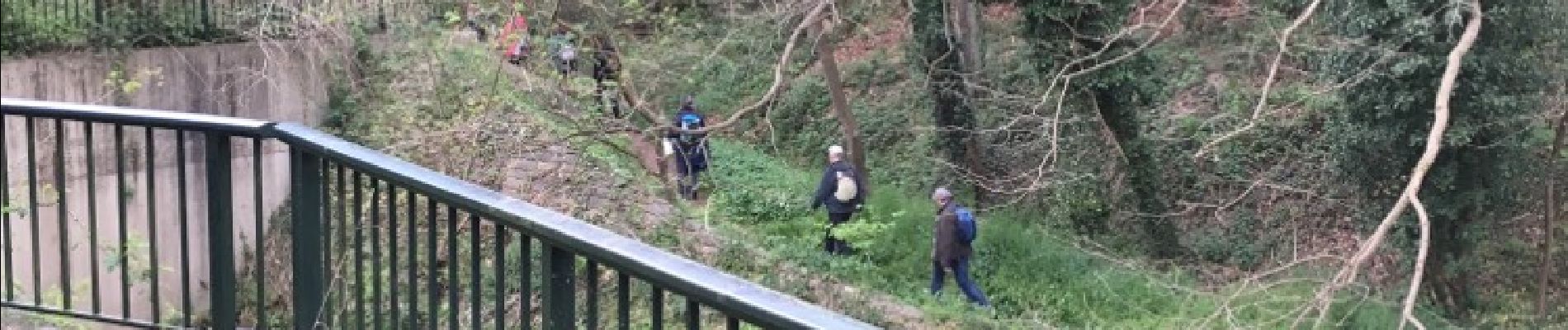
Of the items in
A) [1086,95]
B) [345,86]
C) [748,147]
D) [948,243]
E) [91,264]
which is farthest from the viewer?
[748,147]

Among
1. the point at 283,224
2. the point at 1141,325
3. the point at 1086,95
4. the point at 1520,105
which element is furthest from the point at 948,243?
the point at 283,224

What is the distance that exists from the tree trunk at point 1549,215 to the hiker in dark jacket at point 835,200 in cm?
805

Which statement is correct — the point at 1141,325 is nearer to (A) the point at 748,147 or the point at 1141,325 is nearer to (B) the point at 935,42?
(B) the point at 935,42

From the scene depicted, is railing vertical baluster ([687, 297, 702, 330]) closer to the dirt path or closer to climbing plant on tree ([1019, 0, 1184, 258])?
the dirt path

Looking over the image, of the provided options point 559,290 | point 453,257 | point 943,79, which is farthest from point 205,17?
point 559,290

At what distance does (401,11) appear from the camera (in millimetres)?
15055

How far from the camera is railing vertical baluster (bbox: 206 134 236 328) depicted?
351cm

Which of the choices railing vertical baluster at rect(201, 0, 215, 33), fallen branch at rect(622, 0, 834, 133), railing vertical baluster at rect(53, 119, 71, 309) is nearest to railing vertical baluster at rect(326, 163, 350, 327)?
railing vertical baluster at rect(53, 119, 71, 309)

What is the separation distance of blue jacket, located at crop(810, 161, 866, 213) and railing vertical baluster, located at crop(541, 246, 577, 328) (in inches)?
482

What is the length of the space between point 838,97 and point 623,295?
16.4m

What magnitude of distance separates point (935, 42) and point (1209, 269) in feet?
15.4

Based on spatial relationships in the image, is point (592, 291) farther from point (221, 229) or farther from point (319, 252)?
point (221, 229)

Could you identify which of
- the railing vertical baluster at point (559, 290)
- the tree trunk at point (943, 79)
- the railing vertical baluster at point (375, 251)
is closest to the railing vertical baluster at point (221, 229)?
the railing vertical baluster at point (375, 251)

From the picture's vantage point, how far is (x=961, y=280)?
1409 cm
